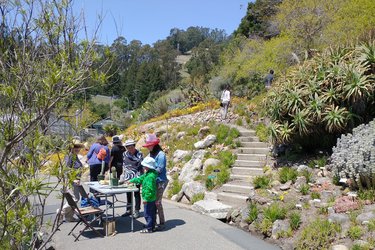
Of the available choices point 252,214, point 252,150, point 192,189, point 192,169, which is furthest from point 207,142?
point 252,214

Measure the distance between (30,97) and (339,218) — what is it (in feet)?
17.5

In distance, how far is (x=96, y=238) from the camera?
6711 millimetres

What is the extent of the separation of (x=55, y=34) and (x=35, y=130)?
785mm

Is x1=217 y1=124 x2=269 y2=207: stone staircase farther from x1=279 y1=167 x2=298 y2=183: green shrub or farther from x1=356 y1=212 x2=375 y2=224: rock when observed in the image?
x1=356 y1=212 x2=375 y2=224: rock

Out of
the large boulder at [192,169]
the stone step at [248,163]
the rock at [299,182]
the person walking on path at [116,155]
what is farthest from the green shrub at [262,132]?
the person walking on path at [116,155]

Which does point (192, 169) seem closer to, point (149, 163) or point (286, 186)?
point (286, 186)

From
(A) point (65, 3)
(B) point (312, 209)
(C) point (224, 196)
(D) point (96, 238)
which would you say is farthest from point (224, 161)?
(A) point (65, 3)

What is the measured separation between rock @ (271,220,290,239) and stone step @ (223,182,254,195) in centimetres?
213

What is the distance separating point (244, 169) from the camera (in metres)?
10.4

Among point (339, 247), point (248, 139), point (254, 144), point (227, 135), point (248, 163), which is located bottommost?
point (339, 247)

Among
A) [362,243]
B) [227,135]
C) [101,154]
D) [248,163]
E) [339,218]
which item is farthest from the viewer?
[227,135]

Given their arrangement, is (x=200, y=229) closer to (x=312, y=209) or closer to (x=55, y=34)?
(x=312, y=209)

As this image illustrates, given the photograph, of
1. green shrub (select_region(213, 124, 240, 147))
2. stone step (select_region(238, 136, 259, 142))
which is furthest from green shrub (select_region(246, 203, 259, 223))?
stone step (select_region(238, 136, 259, 142))

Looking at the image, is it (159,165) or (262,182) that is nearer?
(159,165)
